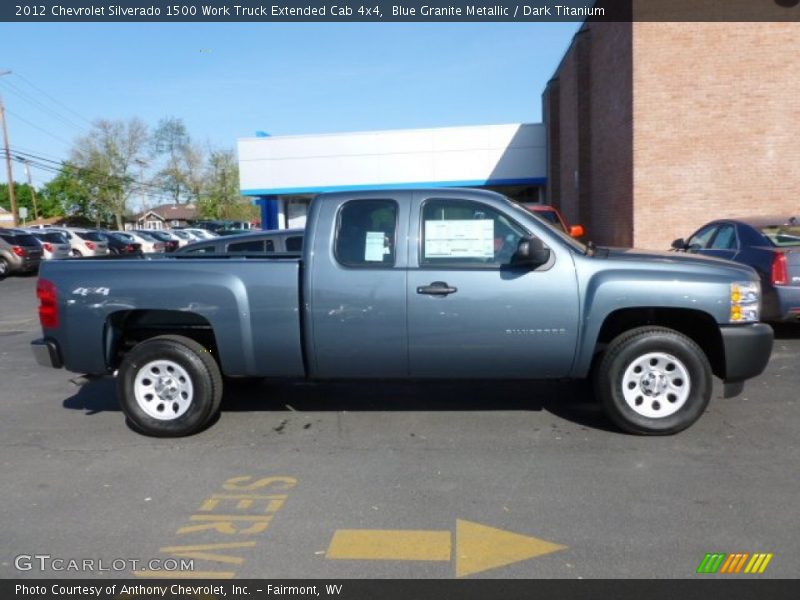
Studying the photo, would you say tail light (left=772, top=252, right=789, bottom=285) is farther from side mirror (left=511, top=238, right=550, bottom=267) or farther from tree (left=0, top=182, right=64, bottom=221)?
tree (left=0, top=182, right=64, bottom=221)

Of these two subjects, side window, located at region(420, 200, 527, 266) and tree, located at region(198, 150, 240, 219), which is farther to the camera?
tree, located at region(198, 150, 240, 219)

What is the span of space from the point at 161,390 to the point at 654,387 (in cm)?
389

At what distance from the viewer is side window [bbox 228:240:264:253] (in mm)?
8891

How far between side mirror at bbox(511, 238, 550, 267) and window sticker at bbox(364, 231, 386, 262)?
1.03 meters

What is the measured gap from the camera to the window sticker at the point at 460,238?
5.38 metres

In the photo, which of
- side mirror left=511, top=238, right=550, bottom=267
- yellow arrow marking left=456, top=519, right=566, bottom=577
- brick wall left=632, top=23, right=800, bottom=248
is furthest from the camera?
brick wall left=632, top=23, right=800, bottom=248

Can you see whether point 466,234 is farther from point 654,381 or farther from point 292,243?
point 292,243

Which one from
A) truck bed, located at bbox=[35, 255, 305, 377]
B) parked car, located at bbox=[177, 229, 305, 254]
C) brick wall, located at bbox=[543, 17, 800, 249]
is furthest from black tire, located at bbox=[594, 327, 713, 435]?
brick wall, located at bbox=[543, 17, 800, 249]

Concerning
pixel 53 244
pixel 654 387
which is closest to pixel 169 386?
pixel 654 387

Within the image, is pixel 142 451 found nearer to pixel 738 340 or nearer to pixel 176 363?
pixel 176 363

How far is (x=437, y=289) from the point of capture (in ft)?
17.3

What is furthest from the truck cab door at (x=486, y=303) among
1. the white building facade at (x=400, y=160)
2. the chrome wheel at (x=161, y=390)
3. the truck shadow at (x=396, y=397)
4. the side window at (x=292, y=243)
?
the white building facade at (x=400, y=160)
